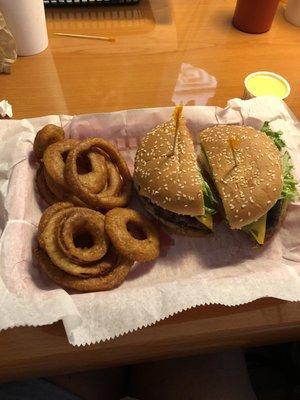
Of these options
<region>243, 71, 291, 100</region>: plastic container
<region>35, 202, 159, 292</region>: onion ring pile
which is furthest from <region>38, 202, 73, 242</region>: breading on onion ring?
<region>243, 71, 291, 100</region>: plastic container

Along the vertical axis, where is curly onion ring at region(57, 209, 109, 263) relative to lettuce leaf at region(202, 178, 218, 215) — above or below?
below

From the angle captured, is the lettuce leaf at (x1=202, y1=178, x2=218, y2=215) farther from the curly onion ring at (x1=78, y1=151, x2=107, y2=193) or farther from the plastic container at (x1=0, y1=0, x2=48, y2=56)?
the plastic container at (x1=0, y1=0, x2=48, y2=56)

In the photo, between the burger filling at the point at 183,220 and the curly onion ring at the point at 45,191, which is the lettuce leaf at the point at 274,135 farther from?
the curly onion ring at the point at 45,191

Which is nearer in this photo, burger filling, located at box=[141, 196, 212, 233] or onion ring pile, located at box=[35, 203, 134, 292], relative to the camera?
onion ring pile, located at box=[35, 203, 134, 292]

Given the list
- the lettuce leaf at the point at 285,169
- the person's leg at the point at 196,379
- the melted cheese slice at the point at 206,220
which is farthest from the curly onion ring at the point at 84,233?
the lettuce leaf at the point at 285,169

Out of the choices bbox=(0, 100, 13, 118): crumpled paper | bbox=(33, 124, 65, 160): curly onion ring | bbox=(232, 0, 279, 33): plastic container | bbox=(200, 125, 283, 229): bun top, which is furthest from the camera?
bbox=(232, 0, 279, 33): plastic container

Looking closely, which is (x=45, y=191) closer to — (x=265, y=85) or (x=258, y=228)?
(x=258, y=228)

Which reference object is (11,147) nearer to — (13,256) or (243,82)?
(13,256)

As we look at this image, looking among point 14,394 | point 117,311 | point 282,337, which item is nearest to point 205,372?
point 282,337
